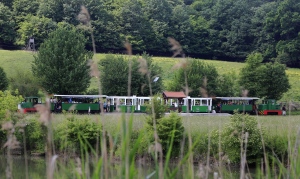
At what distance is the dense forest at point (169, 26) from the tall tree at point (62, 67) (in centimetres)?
2768

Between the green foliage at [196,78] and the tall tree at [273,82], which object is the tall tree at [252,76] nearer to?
the tall tree at [273,82]

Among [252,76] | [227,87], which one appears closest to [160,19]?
[227,87]

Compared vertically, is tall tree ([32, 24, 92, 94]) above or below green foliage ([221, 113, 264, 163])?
above

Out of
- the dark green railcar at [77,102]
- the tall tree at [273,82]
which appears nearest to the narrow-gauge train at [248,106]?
the tall tree at [273,82]

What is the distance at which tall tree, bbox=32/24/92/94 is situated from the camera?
50.6 metres

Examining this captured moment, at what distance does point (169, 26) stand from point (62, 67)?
44623mm

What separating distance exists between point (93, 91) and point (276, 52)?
4462 cm

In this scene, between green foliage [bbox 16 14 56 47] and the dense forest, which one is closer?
green foliage [bbox 16 14 56 47]

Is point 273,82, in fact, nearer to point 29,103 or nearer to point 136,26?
point 29,103

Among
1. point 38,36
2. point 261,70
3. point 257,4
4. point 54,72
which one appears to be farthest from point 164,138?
point 257,4

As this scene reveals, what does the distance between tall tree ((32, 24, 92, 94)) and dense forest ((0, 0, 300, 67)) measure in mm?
27683

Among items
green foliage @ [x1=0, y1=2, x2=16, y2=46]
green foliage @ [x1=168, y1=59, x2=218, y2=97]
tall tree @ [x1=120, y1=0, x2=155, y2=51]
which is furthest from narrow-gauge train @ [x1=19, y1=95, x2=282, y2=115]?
green foliage @ [x1=0, y1=2, x2=16, y2=46]

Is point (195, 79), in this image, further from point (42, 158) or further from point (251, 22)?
point (251, 22)

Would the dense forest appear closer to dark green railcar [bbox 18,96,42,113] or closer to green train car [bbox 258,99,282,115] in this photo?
green train car [bbox 258,99,282,115]
